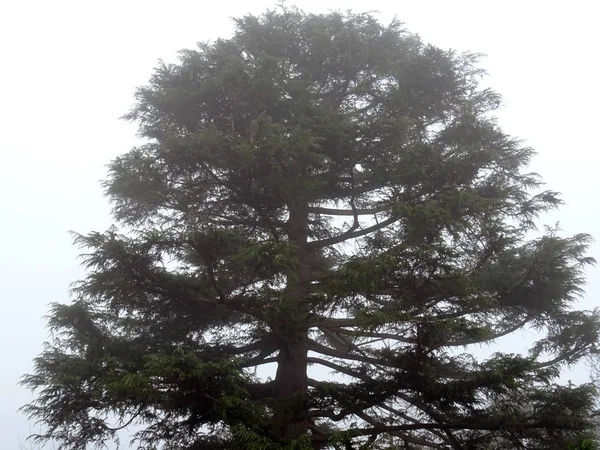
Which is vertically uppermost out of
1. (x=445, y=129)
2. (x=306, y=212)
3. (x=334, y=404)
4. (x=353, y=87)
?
(x=353, y=87)

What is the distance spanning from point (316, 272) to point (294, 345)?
5.07 feet

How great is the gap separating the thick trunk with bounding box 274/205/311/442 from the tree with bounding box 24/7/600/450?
0.11 feet

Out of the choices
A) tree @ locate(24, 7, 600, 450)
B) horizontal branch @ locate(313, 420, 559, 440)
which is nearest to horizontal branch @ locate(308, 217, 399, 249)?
tree @ locate(24, 7, 600, 450)

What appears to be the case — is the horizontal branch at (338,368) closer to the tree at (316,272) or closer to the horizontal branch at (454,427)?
the tree at (316,272)

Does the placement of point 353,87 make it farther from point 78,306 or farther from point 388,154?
point 78,306

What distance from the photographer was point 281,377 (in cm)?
920

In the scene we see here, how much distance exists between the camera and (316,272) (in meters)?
9.97

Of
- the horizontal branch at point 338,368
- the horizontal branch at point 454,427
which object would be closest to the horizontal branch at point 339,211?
the horizontal branch at point 338,368

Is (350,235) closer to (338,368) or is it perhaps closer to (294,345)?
(294,345)

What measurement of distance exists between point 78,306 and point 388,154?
5.53 meters

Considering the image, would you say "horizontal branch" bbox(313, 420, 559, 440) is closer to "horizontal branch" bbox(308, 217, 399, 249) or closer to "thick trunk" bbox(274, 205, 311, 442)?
"thick trunk" bbox(274, 205, 311, 442)

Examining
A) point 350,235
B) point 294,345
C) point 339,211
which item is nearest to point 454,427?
point 294,345

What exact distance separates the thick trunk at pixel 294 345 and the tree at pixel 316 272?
0.03 m

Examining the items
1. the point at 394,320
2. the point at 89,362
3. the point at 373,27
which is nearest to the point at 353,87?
the point at 373,27
